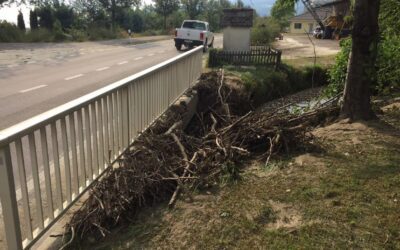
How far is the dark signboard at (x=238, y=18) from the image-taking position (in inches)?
714

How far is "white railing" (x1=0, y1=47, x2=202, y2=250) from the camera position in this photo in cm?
268

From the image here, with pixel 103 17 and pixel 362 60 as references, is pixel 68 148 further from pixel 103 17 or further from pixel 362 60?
pixel 103 17

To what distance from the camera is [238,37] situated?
18.3 m

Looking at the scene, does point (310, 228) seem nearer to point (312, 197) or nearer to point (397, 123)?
point (312, 197)

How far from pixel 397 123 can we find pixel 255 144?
227 cm

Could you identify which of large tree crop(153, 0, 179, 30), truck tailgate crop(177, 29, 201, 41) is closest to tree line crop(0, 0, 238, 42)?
large tree crop(153, 0, 179, 30)

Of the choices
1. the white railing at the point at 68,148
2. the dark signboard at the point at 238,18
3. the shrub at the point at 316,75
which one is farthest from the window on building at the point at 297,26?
the white railing at the point at 68,148

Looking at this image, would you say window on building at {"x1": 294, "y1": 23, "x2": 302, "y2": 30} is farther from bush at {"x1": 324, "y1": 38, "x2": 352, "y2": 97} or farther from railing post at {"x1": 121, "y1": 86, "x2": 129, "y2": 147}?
railing post at {"x1": 121, "y1": 86, "x2": 129, "y2": 147}

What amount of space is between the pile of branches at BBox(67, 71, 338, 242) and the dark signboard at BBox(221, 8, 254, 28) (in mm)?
11801


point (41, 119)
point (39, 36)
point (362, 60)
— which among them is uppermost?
point (362, 60)

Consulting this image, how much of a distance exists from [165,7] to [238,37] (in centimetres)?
6267

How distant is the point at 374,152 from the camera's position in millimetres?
4953

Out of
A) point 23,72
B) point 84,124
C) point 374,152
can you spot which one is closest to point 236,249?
point 84,124

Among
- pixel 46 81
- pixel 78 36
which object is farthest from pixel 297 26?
pixel 46 81
